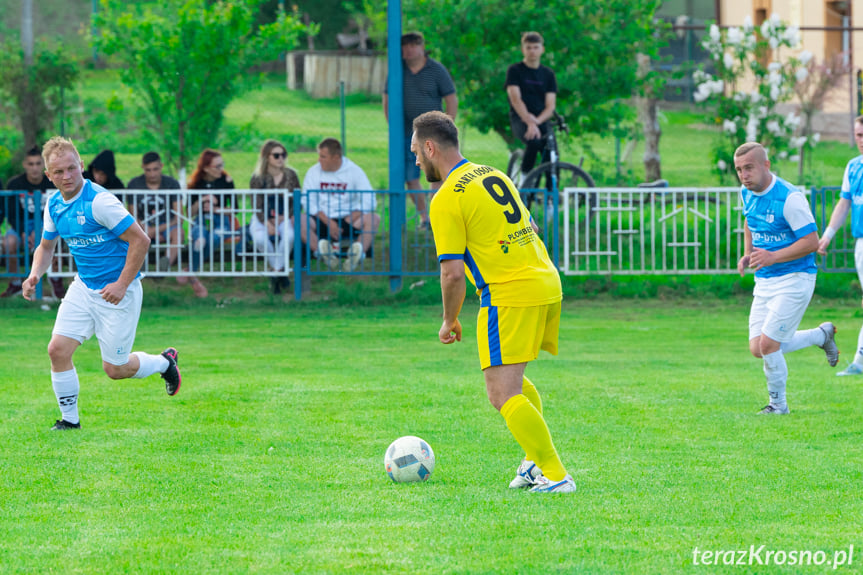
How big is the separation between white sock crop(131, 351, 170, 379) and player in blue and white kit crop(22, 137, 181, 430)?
0.25 m

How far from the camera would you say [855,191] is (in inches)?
406

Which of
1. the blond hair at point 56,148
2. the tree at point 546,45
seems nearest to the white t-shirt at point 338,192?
the tree at point 546,45

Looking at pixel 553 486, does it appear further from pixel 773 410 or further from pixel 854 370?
pixel 854 370

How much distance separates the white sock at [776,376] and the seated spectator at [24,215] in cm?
976

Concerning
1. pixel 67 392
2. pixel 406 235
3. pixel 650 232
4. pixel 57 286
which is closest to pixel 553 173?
pixel 650 232

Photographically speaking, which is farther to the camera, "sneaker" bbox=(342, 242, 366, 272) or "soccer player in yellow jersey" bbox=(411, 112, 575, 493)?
"sneaker" bbox=(342, 242, 366, 272)

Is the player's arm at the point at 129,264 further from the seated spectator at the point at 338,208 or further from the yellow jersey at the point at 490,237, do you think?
the seated spectator at the point at 338,208

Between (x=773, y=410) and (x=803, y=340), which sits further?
(x=803, y=340)

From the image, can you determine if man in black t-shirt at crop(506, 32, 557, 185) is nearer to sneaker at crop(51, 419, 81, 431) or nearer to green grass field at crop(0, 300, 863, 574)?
green grass field at crop(0, 300, 863, 574)

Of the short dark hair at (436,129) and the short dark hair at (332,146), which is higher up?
the short dark hair at (332,146)

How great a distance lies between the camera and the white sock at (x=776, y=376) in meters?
8.38

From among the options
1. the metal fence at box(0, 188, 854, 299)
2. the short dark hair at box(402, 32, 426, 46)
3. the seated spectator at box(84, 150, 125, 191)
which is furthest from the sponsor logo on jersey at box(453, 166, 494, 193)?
the short dark hair at box(402, 32, 426, 46)

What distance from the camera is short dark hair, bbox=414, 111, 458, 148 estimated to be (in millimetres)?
5914

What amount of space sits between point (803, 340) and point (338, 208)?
779 cm
